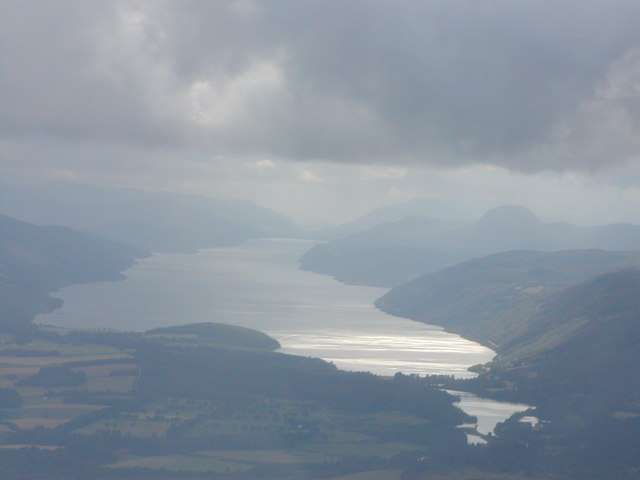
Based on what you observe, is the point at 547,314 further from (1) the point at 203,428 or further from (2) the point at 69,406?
(2) the point at 69,406

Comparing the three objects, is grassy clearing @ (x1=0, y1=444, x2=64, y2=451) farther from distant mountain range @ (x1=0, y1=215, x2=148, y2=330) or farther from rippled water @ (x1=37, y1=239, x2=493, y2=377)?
distant mountain range @ (x1=0, y1=215, x2=148, y2=330)

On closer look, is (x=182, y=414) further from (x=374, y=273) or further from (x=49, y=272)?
(x=374, y=273)

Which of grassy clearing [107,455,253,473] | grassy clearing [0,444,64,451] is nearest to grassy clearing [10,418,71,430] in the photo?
grassy clearing [0,444,64,451]

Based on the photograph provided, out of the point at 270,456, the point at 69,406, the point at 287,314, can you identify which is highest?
the point at 287,314

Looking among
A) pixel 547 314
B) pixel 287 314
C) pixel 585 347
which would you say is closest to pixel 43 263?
pixel 287 314

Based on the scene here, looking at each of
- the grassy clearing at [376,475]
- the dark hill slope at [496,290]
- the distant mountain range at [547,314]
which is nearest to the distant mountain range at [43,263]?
the dark hill slope at [496,290]
